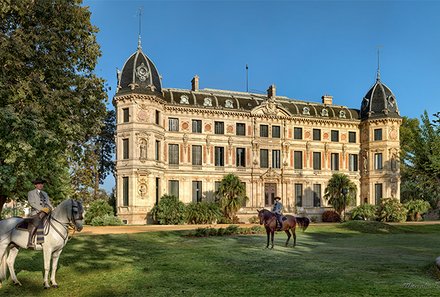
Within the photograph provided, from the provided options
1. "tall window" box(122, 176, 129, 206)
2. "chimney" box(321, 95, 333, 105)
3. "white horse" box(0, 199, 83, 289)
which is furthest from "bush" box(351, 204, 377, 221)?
"white horse" box(0, 199, 83, 289)

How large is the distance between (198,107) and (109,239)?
27.4m

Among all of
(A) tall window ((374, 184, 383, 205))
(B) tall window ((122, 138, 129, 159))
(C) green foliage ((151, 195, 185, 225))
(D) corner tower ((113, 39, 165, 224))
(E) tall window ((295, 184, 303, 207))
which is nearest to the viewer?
(C) green foliage ((151, 195, 185, 225))

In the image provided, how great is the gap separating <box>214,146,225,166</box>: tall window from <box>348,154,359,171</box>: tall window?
17.1 metres

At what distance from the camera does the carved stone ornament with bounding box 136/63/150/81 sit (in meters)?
44.3

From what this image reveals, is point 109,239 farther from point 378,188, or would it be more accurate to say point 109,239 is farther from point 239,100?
point 378,188

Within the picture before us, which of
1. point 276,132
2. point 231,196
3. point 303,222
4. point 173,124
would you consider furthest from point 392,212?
point 303,222

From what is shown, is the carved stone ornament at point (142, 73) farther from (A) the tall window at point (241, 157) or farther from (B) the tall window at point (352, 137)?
(B) the tall window at point (352, 137)

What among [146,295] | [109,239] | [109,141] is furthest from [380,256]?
[109,141]

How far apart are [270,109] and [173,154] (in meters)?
13.0

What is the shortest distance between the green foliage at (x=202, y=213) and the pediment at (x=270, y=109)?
13623mm

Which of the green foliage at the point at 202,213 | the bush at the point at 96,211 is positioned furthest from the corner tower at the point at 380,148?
the bush at the point at 96,211

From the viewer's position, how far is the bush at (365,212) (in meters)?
47.0

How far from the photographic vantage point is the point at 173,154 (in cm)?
4675

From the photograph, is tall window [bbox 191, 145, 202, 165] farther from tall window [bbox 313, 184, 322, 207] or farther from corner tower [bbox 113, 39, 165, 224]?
tall window [bbox 313, 184, 322, 207]
